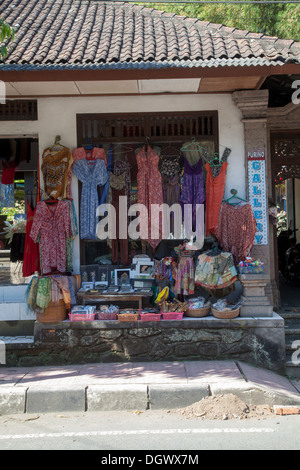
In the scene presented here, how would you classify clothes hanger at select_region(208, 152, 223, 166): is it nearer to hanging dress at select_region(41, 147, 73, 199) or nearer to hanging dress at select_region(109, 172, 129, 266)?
hanging dress at select_region(109, 172, 129, 266)

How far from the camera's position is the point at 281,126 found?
8633 millimetres

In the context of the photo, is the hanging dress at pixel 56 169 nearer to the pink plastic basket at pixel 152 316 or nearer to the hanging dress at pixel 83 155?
the hanging dress at pixel 83 155

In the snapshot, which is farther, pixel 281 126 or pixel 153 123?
pixel 281 126

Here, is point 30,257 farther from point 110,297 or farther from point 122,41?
point 122,41

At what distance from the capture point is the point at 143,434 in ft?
16.3

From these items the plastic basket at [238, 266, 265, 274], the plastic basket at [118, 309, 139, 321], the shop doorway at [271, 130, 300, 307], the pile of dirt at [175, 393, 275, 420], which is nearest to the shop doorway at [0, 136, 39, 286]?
the plastic basket at [118, 309, 139, 321]

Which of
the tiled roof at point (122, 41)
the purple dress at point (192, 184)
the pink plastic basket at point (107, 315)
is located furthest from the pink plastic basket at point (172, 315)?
the tiled roof at point (122, 41)

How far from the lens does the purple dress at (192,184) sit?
7.91 meters

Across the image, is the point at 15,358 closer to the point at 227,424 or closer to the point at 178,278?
the point at 178,278

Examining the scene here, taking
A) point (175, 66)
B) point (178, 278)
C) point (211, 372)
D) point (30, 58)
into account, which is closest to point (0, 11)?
point (30, 58)

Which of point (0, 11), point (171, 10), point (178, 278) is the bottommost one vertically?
point (178, 278)

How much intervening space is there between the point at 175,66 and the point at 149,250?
3.08m

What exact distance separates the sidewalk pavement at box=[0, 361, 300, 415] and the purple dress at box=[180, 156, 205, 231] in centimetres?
286

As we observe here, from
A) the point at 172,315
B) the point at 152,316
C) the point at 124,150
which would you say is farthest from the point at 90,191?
the point at 172,315
